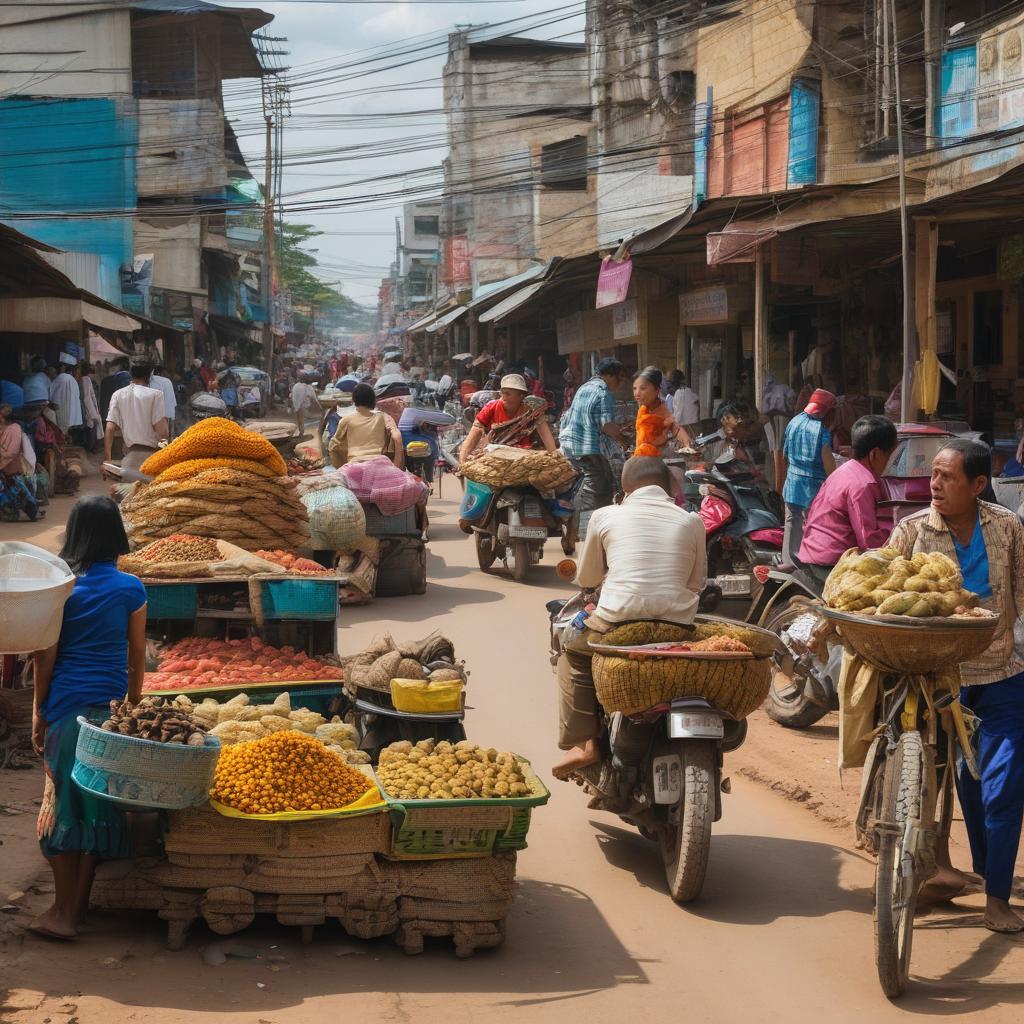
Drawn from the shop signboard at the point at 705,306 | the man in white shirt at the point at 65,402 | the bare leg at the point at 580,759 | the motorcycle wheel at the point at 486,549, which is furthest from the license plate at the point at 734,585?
the man in white shirt at the point at 65,402

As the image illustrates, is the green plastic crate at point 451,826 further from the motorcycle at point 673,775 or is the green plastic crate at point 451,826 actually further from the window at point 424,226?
the window at point 424,226

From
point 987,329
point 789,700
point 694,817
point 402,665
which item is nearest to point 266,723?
point 402,665

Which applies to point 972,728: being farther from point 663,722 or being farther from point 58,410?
point 58,410

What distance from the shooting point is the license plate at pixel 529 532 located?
42.1ft

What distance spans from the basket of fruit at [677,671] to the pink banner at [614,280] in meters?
14.9

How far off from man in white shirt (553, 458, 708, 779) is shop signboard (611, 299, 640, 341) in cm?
1984

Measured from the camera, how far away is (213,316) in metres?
52.9

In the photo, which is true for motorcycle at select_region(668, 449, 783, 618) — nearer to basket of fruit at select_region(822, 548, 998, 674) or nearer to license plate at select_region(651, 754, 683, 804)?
license plate at select_region(651, 754, 683, 804)

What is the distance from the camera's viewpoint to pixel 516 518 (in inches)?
506

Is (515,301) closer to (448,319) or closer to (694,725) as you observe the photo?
(448,319)

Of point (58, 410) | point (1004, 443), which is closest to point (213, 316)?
point (58, 410)

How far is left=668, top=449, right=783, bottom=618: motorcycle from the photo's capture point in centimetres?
1014

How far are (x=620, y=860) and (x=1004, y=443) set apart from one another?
9.57 m

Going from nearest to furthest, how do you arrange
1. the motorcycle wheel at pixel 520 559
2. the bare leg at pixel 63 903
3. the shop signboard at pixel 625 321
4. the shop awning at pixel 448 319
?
1. the bare leg at pixel 63 903
2. the motorcycle wheel at pixel 520 559
3. the shop signboard at pixel 625 321
4. the shop awning at pixel 448 319
